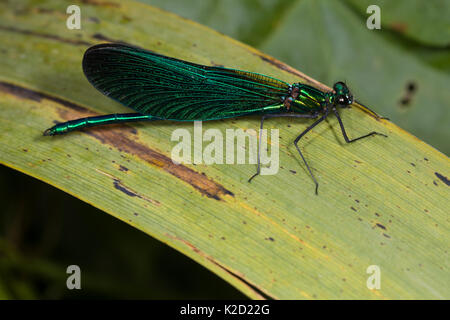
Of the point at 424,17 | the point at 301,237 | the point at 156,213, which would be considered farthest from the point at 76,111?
the point at 424,17

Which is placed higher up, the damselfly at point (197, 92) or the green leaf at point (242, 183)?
the damselfly at point (197, 92)

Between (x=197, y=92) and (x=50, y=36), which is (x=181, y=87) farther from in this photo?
(x=50, y=36)

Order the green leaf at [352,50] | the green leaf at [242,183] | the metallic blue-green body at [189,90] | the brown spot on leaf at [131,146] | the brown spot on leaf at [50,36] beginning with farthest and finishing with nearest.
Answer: the green leaf at [352,50] < the brown spot on leaf at [50,36] < the metallic blue-green body at [189,90] < the brown spot on leaf at [131,146] < the green leaf at [242,183]

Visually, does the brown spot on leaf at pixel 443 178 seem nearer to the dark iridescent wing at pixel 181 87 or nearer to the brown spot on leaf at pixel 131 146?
the dark iridescent wing at pixel 181 87

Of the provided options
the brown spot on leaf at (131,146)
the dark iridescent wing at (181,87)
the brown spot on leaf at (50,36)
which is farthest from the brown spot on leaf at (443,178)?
the brown spot on leaf at (50,36)

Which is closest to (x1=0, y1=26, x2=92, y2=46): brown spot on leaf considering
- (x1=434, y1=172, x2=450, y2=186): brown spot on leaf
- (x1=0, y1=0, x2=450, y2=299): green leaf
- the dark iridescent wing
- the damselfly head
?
(x1=0, y1=0, x2=450, y2=299): green leaf

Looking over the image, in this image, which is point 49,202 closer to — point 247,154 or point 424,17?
point 247,154
